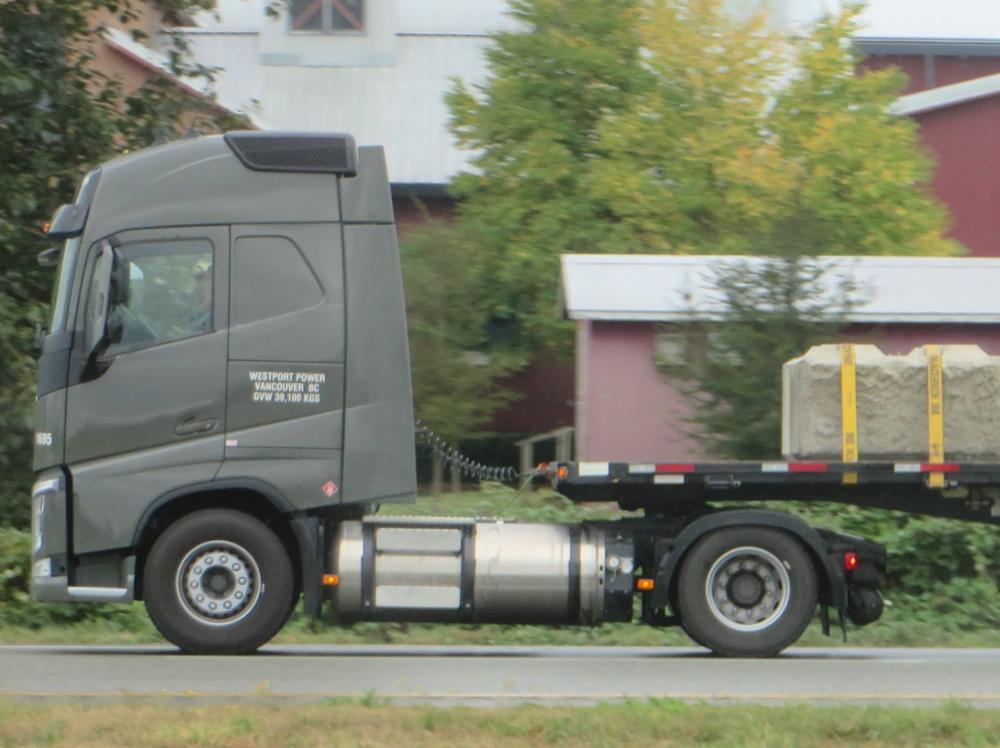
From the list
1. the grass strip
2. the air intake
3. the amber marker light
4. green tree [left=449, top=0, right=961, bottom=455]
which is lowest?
the grass strip

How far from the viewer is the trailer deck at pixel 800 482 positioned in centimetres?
1151

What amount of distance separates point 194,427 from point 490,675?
2599 mm

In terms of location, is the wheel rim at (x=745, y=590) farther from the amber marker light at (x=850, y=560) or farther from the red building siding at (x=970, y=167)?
the red building siding at (x=970, y=167)

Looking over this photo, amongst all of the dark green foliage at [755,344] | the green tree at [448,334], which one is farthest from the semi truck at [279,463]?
the green tree at [448,334]

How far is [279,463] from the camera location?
11.3 metres

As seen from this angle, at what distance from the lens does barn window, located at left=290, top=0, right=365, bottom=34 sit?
41.0m

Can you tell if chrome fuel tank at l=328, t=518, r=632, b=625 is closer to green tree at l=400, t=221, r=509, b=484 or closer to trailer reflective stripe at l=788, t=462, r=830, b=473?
trailer reflective stripe at l=788, t=462, r=830, b=473

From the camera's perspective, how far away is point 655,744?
23.4ft

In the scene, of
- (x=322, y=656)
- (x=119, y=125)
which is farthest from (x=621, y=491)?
(x=119, y=125)

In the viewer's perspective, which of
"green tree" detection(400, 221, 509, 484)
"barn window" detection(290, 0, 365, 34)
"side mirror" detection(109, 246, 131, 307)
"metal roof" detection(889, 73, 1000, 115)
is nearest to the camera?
"side mirror" detection(109, 246, 131, 307)

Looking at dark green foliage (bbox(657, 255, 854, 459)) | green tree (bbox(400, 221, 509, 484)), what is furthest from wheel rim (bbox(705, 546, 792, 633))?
green tree (bbox(400, 221, 509, 484))

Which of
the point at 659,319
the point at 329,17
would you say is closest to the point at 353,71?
the point at 329,17

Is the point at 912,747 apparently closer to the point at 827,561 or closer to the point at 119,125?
the point at 827,561

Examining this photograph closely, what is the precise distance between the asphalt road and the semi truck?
42 cm
